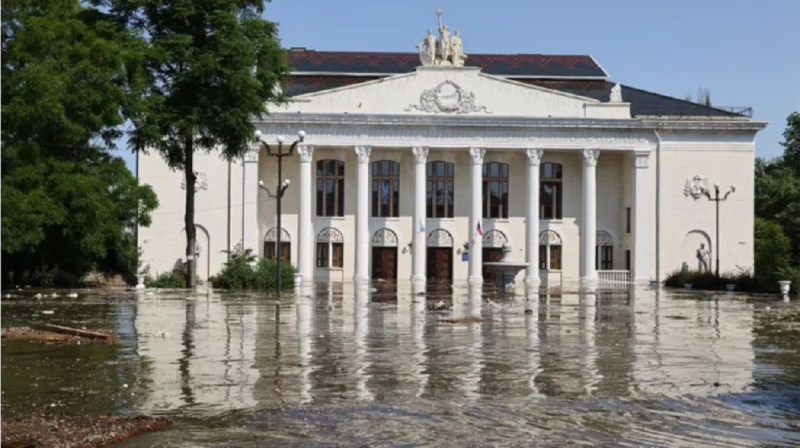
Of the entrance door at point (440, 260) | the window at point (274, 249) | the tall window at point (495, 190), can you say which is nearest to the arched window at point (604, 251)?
the tall window at point (495, 190)

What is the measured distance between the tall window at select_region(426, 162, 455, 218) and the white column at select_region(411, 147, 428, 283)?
263 centimetres

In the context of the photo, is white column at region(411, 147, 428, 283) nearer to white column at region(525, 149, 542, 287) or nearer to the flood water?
white column at region(525, 149, 542, 287)

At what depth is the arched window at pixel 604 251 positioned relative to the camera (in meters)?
71.6

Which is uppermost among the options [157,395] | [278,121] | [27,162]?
[278,121]

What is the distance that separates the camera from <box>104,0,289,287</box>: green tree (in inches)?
1566

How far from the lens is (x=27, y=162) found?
39.2 meters

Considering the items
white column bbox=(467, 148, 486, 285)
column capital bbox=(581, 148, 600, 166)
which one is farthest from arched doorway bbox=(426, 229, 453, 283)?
column capital bbox=(581, 148, 600, 166)

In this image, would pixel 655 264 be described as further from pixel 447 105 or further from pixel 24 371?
pixel 24 371

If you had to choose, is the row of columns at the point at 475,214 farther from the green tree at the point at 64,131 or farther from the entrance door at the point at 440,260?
the green tree at the point at 64,131

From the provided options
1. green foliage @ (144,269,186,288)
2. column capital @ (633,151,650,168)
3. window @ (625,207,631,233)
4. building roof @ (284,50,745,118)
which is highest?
building roof @ (284,50,745,118)

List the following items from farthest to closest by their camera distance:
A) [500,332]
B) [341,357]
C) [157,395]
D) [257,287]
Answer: [257,287] < [500,332] < [341,357] < [157,395]

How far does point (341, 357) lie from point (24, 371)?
4001 mm

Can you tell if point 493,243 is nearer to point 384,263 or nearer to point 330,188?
point 384,263

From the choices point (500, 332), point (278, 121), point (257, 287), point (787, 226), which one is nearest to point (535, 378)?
point (500, 332)
